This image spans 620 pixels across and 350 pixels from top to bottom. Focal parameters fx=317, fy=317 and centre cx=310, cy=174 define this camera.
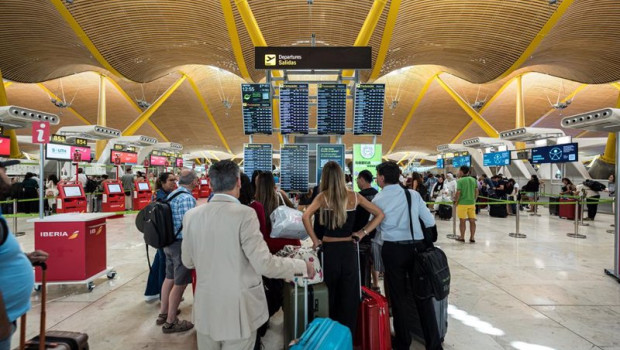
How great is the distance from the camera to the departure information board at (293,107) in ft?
17.2

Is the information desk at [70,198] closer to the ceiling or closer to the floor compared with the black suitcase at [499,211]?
closer to the ceiling

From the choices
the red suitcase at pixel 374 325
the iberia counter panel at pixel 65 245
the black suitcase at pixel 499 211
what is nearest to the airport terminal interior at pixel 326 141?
the iberia counter panel at pixel 65 245

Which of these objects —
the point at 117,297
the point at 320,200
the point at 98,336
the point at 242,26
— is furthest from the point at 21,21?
the point at 320,200

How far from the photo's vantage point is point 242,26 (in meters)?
12.0

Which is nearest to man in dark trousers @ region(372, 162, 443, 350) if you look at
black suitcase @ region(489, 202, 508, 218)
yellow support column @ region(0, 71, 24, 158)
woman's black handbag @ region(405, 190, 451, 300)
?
woman's black handbag @ region(405, 190, 451, 300)

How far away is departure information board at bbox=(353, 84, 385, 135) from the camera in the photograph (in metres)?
5.48

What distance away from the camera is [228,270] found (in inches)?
67.7

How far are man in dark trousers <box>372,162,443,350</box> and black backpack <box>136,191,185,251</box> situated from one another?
2.09m

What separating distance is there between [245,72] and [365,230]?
528 inches

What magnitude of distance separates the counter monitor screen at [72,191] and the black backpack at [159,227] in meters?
9.74

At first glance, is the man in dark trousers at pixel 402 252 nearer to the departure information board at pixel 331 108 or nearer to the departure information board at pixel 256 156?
the departure information board at pixel 331 108

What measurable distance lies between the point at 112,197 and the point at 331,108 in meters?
11.1

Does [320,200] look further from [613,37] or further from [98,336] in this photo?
[613,37]

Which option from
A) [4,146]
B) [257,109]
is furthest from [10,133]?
[257,109]
